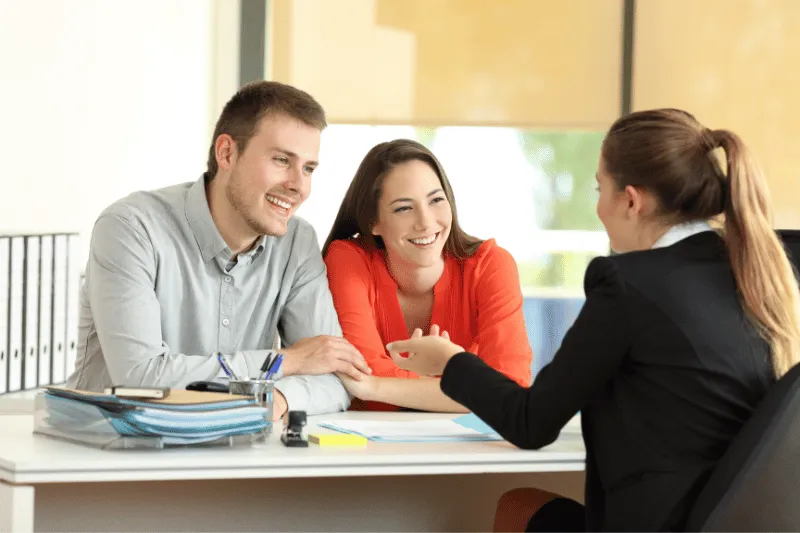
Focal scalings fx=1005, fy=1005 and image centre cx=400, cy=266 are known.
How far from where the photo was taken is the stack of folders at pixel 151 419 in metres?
1.44

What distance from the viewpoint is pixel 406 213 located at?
2.43 metres

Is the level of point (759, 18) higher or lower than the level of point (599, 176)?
higher

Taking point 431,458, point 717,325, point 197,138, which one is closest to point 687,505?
point 717,325

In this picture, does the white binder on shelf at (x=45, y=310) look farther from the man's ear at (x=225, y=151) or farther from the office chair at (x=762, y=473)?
the office chair at (x=762, y=473)

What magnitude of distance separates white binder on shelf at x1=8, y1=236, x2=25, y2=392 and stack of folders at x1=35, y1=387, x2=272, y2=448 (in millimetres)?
1399

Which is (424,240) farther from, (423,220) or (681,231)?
(681,231)

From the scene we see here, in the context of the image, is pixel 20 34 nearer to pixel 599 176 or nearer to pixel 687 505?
pixel 599 176

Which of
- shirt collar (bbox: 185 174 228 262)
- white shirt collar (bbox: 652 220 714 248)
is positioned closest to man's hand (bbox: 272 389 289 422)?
shirt collar (bbox: 185 174 228 262)

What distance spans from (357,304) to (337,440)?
31.7 inches

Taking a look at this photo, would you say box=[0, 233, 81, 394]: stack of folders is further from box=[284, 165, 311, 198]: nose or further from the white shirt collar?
the white shirt collar

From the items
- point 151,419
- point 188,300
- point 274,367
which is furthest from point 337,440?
point 188,300

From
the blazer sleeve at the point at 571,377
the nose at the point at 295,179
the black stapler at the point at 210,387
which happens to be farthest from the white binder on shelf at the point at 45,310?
the blazer sleeve at the point at 571,377

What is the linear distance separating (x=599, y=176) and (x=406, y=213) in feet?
2.79

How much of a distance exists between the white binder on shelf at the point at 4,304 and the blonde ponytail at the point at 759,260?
6.69 feet
